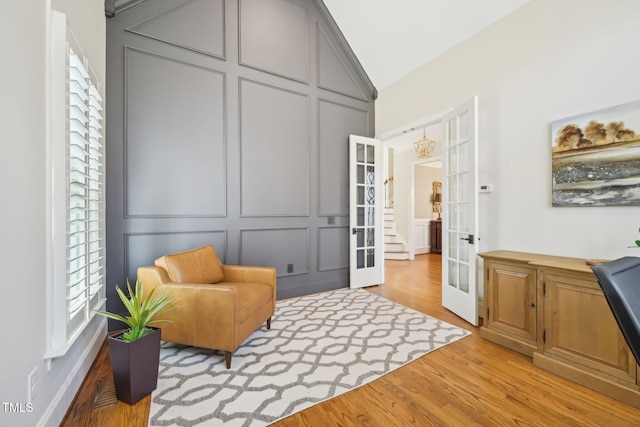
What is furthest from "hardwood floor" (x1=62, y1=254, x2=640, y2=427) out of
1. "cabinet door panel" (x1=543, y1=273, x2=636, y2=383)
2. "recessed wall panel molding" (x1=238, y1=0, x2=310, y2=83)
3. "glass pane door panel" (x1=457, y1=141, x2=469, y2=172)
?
"recessed wall panel molding" (x1=238, y1=0, x2=310, y2=83)

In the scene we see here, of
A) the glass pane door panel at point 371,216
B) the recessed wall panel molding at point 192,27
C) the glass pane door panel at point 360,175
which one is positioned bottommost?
the glass pane door panel at point 371,216

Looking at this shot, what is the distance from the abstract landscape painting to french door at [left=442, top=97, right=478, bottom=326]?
25.5 inches

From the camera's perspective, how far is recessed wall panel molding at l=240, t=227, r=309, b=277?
11.0 feet

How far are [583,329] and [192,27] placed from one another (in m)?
4.44

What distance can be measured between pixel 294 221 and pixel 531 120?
277 centimetres

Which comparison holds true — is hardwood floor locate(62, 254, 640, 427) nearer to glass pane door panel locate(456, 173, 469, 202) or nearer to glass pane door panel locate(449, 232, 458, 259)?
glass pane door panel locate(449, 232, 458, 259)

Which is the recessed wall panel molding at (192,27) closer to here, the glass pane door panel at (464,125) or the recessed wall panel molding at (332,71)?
the recessed wall panel molding at (332,71)

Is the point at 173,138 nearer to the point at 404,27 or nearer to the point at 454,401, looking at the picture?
the point at 404,27

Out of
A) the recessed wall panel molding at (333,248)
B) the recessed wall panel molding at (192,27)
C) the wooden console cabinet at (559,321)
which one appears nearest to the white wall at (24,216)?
the recessed wall panel molding at (192,27)

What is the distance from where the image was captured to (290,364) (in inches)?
79.0

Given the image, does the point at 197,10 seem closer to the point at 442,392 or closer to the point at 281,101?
the point at 281,101

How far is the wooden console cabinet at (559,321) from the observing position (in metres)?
1.67

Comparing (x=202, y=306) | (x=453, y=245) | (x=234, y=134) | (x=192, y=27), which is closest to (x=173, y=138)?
(x=234, y=134)

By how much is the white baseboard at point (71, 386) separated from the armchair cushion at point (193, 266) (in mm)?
704
